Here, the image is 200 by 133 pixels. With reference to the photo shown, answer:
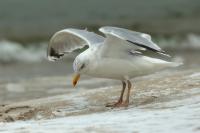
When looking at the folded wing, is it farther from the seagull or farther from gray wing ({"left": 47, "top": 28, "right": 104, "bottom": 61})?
gray wing ({"left": 47, "top": 28, "right": 104, "bottom": 61})

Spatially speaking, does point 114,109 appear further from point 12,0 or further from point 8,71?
point 12,0

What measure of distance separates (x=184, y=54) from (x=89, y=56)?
1154 centimetres

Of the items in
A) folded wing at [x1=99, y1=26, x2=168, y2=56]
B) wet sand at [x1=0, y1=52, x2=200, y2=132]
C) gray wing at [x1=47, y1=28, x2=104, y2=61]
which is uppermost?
gray wing at [x1=47, y1=28, x2=104, y2=61]

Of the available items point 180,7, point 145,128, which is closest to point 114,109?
point 145,128

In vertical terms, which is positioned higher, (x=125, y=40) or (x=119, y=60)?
(x=125, y=40)

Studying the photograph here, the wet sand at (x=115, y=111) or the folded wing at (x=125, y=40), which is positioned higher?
the folded wing at (x=125, y=40)

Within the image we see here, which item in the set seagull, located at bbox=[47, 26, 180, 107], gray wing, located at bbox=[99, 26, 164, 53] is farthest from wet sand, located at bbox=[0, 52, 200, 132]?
gray wing, located at bbox=[99, 26, 164, 53]

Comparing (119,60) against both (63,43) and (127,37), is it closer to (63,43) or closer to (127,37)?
(127,37)

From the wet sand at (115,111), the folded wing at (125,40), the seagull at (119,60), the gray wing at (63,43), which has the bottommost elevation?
the wet sand at (115,111)

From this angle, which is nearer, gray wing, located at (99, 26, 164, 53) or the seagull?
gray wing, located at (99, 26, 164, 53)

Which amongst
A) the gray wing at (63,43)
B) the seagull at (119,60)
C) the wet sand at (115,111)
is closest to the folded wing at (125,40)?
the seagull at (119,60)

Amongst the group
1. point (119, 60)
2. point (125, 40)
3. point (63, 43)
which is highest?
point (63, 43)

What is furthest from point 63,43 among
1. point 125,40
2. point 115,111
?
point 115,111

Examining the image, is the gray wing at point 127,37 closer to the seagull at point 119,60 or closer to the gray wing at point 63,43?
the seagull at point 119,60
